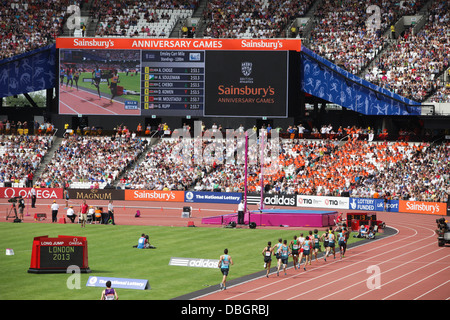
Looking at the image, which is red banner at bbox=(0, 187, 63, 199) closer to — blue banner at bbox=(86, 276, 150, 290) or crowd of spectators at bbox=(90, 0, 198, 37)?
crowd of spectators at bbox=(90, 0, 198, 37)

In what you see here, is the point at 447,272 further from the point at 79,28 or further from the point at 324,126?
the point at 79,28

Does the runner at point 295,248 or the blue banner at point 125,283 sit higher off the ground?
the runner at point 295,248

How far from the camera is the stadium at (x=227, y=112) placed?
56.9 m

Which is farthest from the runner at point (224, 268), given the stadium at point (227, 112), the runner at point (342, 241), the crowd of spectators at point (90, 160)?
the crowd of spectators at point (90, 160)

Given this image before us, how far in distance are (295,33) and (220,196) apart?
55.7 ft

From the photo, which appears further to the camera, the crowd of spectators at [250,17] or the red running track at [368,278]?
the crowd of spectators at [250,17]

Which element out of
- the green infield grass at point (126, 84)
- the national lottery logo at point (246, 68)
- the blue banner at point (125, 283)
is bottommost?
the blue banner at point (125, 283)

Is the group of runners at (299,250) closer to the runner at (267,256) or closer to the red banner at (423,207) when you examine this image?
the runner at (267,256)

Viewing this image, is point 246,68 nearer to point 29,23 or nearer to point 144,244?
point 29,23

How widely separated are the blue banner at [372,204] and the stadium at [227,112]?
11 cm
